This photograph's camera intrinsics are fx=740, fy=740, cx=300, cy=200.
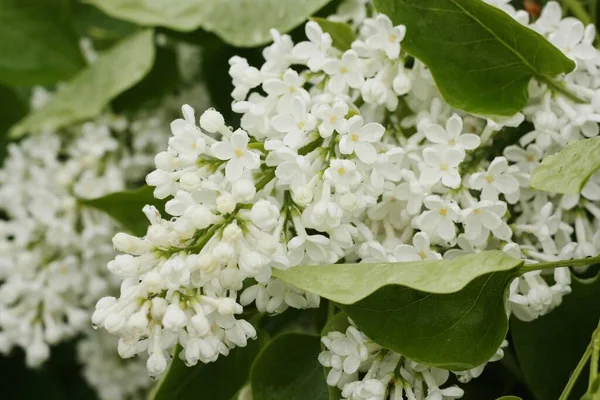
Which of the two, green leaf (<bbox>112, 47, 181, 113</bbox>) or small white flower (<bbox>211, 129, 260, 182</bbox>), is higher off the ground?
small white flower (<bbox>211, 129, 260, 182</bbox>)

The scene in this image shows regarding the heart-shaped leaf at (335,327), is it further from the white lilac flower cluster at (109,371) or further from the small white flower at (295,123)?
the white lilac flower cluster at (109,371)

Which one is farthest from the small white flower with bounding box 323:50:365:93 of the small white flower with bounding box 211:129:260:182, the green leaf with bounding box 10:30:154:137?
the green leaf with bounding box 10:30:154:137

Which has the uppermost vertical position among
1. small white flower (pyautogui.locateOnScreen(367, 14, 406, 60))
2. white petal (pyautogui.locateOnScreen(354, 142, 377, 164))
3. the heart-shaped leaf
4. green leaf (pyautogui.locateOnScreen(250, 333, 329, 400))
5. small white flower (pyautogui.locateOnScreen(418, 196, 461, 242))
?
small white flower (pyautogui.locateOnScreen(367, 14, 406, 60))

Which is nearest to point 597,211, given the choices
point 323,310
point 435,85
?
point 435,85

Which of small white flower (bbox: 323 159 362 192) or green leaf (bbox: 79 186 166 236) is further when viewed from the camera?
green leaf (bbox: 79 186 166 236)

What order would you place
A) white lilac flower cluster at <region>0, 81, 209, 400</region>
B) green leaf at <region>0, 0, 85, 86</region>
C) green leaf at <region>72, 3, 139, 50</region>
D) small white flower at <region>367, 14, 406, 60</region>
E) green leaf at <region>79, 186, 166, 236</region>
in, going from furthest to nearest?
1. green leaf at <region>72, 3, 139, 50</region>
2. green leaf at <region>0, 0, 85, 86</region>
3. white lilac flower cluster at <region>0, 81, 209, 400</region>
4. green leaf at <region>79, 186, 166, 236</region>
5. small white flower at <region>367, 14, 406, 60</region>

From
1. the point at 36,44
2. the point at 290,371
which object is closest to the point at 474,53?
the point at 290,371

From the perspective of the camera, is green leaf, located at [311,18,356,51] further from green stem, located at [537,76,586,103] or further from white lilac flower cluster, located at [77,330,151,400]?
white lilac flower cluster, located at [77,330,151,400]

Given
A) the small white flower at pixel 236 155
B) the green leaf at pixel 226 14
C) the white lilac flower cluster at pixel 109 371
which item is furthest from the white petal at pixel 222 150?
the white lilac flower cluster at pixel 109 371
